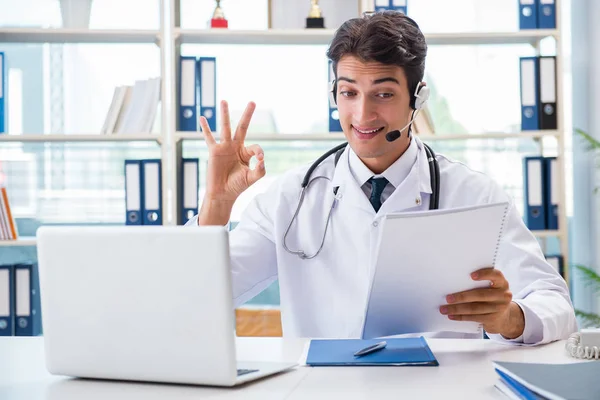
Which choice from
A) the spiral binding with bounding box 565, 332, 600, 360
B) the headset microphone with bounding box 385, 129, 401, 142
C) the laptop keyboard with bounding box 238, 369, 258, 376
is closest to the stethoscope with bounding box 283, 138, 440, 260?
the headset microphone with bounding box 385, 129, 401, 142

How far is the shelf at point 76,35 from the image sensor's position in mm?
2943

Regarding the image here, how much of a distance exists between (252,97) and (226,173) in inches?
66.8

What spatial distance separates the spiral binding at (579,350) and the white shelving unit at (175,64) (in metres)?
1.71

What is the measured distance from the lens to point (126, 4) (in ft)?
10.8

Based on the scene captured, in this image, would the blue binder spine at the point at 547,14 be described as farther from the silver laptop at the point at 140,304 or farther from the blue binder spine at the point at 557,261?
the silver laptop at the point at 140,304

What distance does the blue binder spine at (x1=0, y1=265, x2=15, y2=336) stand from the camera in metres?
2.86

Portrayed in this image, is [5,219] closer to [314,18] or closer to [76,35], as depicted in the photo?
[76,35]

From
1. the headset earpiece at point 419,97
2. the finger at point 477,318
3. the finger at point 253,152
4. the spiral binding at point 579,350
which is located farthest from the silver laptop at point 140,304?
the headset earpiece at point 419,97

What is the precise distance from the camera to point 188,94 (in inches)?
114

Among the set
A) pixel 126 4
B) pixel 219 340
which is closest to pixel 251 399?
pixel 219 340

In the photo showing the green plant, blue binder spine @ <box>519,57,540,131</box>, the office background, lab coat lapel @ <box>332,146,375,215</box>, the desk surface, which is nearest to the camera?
the desk surface

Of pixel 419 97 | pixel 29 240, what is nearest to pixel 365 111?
pixel 419 97

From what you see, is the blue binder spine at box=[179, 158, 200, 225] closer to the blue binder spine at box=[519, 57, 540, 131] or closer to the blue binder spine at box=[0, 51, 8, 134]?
the blue binder spine at box=[0, 51, 8, 134]

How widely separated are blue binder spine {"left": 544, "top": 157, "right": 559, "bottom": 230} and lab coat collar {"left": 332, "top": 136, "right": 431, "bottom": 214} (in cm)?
128
